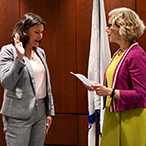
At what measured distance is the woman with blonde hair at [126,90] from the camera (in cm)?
166

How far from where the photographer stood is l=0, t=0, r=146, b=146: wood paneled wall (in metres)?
3.07

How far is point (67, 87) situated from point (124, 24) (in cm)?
158

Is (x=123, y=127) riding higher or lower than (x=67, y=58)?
lower

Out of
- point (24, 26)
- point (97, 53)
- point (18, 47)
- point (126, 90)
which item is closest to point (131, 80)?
point (126, 90)

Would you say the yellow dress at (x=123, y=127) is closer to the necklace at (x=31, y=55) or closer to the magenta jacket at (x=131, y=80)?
the magenta jacket at (x=131, y=80)

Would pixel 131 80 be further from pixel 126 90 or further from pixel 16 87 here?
pixel 16 87

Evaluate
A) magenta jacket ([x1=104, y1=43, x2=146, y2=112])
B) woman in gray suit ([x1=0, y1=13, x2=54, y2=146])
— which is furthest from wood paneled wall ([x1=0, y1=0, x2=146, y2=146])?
magenta jacket ([x1=104, y1=43, x2=146, y2=112])

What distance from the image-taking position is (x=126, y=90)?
1702 mm

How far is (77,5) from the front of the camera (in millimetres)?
3084

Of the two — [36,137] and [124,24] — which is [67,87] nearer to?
[36,137]

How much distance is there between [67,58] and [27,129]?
149 centimetres

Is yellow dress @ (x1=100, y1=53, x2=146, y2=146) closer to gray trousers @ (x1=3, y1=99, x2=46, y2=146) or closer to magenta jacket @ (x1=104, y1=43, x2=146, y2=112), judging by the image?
magenta jacket @ (x1=104, y1=43, x2=146, y2=112)

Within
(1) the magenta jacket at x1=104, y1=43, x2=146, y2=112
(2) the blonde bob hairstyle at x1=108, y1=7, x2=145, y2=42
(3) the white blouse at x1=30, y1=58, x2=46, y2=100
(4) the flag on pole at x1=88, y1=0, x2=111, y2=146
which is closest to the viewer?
(1) the magenta jacket at x1=104, y1=43, x2=146, y2=112

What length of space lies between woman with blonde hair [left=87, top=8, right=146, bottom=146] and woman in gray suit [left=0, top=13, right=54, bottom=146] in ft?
1.88
